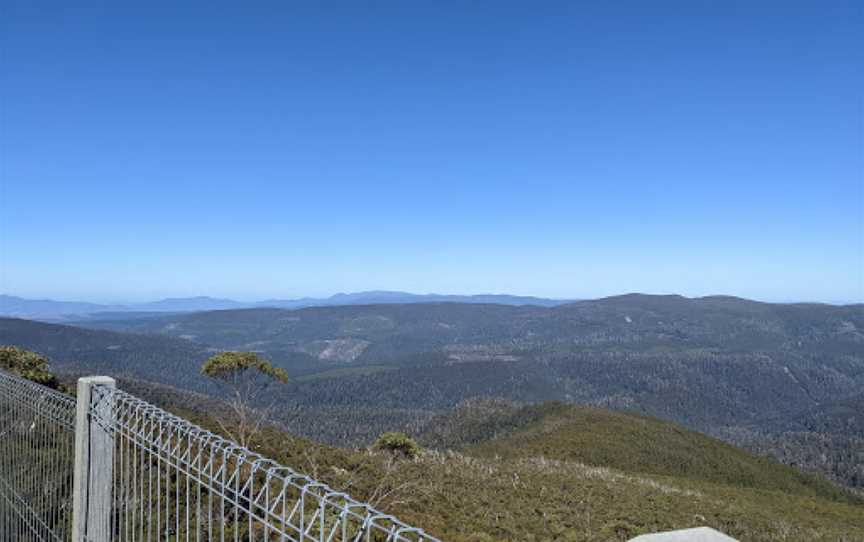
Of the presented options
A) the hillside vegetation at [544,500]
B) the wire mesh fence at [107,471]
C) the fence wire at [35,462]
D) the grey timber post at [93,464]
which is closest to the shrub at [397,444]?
the hillside vegetation at [544,500]

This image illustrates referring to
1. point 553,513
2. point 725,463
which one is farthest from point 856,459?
point 553,513

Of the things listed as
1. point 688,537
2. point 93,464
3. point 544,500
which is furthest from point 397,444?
point 688,537

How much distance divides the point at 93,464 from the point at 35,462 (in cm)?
232

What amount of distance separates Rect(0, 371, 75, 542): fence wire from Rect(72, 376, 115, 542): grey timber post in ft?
1.89

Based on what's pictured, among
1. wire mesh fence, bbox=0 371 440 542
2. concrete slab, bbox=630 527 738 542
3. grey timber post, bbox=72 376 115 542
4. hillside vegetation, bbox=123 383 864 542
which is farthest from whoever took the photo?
hillside vegetation, bbox=123 383 864 542

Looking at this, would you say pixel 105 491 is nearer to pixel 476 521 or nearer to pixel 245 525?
pixel 245 525

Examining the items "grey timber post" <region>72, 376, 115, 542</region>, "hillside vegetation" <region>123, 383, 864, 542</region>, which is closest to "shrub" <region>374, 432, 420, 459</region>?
"hillside vegetation" <region>123, 383, 864, 542</region>

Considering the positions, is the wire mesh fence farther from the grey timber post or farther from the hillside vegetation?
the hillside vegetation

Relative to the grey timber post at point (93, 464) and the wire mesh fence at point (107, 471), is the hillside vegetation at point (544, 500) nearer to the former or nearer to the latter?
the wire mesh fence at point (107, 471)

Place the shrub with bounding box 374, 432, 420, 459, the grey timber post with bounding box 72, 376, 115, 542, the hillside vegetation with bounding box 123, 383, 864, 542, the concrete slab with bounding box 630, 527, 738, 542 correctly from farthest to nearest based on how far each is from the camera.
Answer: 1. the shrub with bounding box 374, 432, 420, 459
2. the hillside vegetation with bounding box 123, 383, 864, 542
3. the grey timber post with bounding box 72, 376, 115, 542
4. the concrete slab with bounding box 630, 527, 738, 542

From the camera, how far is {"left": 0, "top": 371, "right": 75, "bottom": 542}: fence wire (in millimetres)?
5733

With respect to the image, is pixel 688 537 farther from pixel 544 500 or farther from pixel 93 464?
pixel 544 500

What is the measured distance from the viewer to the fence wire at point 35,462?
18.8 ft

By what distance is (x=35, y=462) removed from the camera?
6.32 metres
